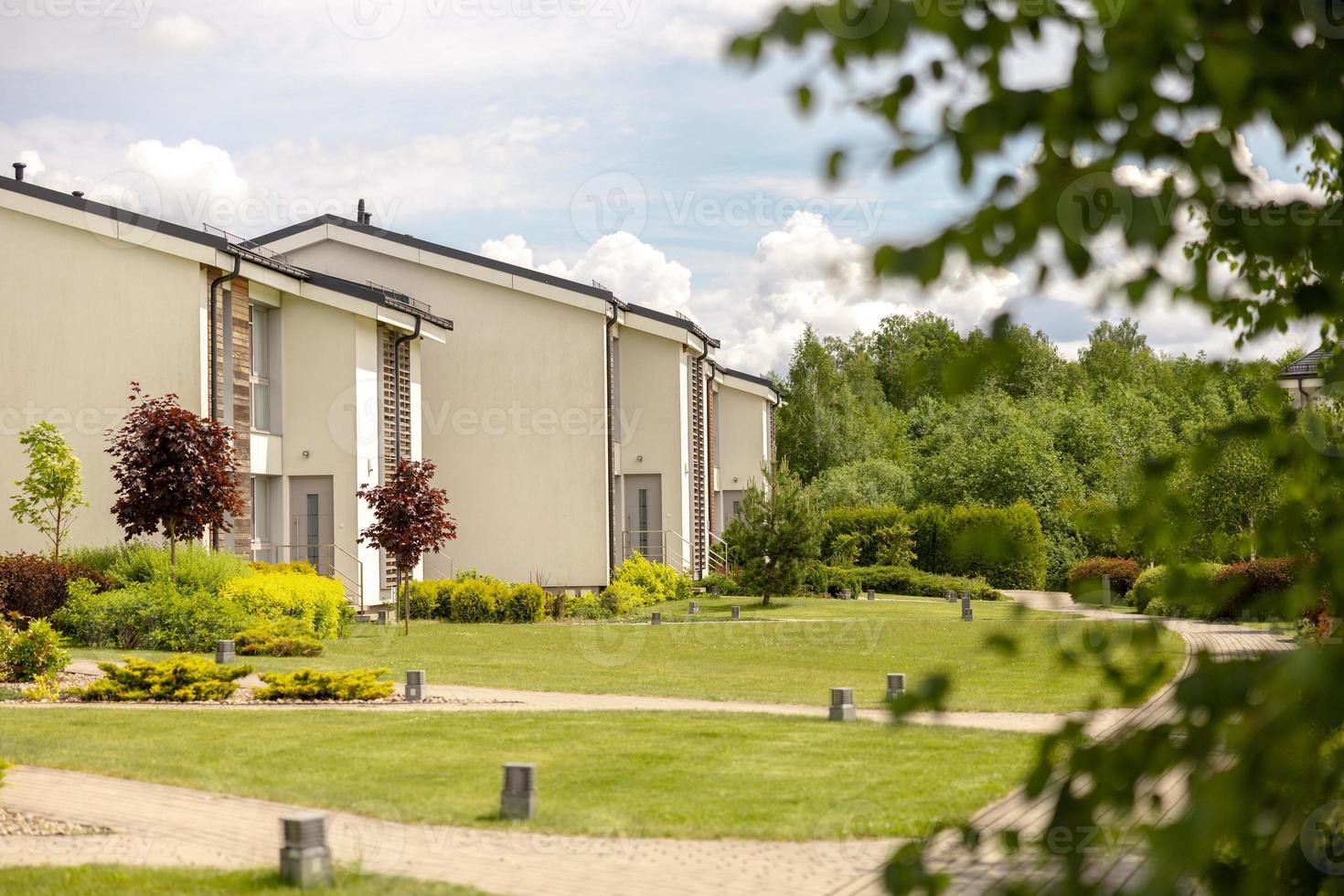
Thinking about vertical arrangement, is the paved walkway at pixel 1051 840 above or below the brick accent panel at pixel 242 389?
below

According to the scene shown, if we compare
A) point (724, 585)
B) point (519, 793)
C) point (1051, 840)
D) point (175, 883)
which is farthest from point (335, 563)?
point (1051, 840)

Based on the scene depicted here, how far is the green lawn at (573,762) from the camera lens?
8445 mm

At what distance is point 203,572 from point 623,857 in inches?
589

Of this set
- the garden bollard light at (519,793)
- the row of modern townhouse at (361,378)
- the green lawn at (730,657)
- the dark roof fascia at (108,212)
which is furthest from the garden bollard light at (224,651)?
the dark roof fascia at (108,212)

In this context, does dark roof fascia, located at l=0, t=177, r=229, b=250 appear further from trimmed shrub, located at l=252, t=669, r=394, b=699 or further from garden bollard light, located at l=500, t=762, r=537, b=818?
garden bollard light, located at l=500, t=762, r=537, b=818

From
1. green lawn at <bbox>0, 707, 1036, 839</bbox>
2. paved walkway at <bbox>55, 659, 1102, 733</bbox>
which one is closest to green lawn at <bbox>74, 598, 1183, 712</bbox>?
paved walkway at <bbox>55, 659, 1102, 733</bbox>

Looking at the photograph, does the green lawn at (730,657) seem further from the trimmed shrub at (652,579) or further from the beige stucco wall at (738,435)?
the beige stucco wall at (738,435)

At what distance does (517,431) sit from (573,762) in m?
22.5

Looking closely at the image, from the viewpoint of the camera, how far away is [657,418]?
3616 cm

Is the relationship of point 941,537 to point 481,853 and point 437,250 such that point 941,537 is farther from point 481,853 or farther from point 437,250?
point 481,853

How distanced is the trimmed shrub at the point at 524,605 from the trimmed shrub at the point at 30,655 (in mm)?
13219

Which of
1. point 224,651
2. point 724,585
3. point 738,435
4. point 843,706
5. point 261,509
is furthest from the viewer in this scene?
point 738,435

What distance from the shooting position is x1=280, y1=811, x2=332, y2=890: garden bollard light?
6738 mm

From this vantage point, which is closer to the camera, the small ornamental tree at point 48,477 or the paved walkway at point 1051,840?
the paved walkway at point 1051,840
